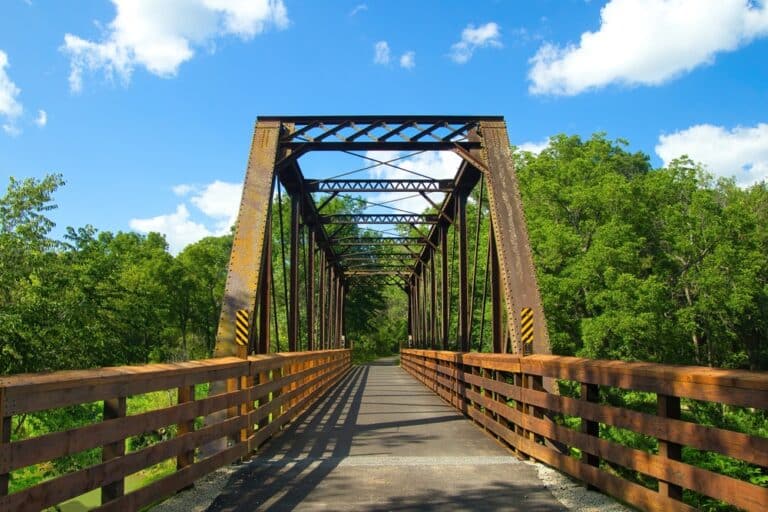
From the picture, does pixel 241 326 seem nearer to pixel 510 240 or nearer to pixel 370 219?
pixel 510 240

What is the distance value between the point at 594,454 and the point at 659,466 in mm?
979

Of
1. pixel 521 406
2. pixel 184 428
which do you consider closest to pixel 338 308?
pixel 521 406

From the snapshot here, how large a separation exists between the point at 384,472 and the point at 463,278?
29.9 ft

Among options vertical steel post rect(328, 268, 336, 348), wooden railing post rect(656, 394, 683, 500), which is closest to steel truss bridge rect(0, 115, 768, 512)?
wooden railing post rect(656, 394, 683, 500)

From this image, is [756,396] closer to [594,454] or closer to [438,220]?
[594,454]

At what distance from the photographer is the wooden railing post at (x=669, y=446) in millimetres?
3643

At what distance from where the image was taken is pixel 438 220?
20.9m

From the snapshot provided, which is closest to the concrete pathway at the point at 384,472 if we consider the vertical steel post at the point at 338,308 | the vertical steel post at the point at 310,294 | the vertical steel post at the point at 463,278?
the vertical steel post at the point at 463,278

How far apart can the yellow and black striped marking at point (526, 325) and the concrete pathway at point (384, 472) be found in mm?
1355

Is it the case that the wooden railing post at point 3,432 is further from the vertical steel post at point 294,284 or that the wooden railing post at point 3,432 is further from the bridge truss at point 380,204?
the vertical steel post at point 294,284

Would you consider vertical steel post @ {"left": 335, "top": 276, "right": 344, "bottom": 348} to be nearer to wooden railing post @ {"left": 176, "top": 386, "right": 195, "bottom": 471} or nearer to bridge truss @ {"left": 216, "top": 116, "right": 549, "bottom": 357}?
bridge truss @ {"left": 216, "top": 116, "right": 549, "bottom": 357}

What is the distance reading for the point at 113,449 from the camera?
367cm

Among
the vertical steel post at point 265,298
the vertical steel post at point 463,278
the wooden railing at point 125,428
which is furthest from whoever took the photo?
the vertical steel post at point 463,278

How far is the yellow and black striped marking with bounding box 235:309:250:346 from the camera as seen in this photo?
7887 millimetres
